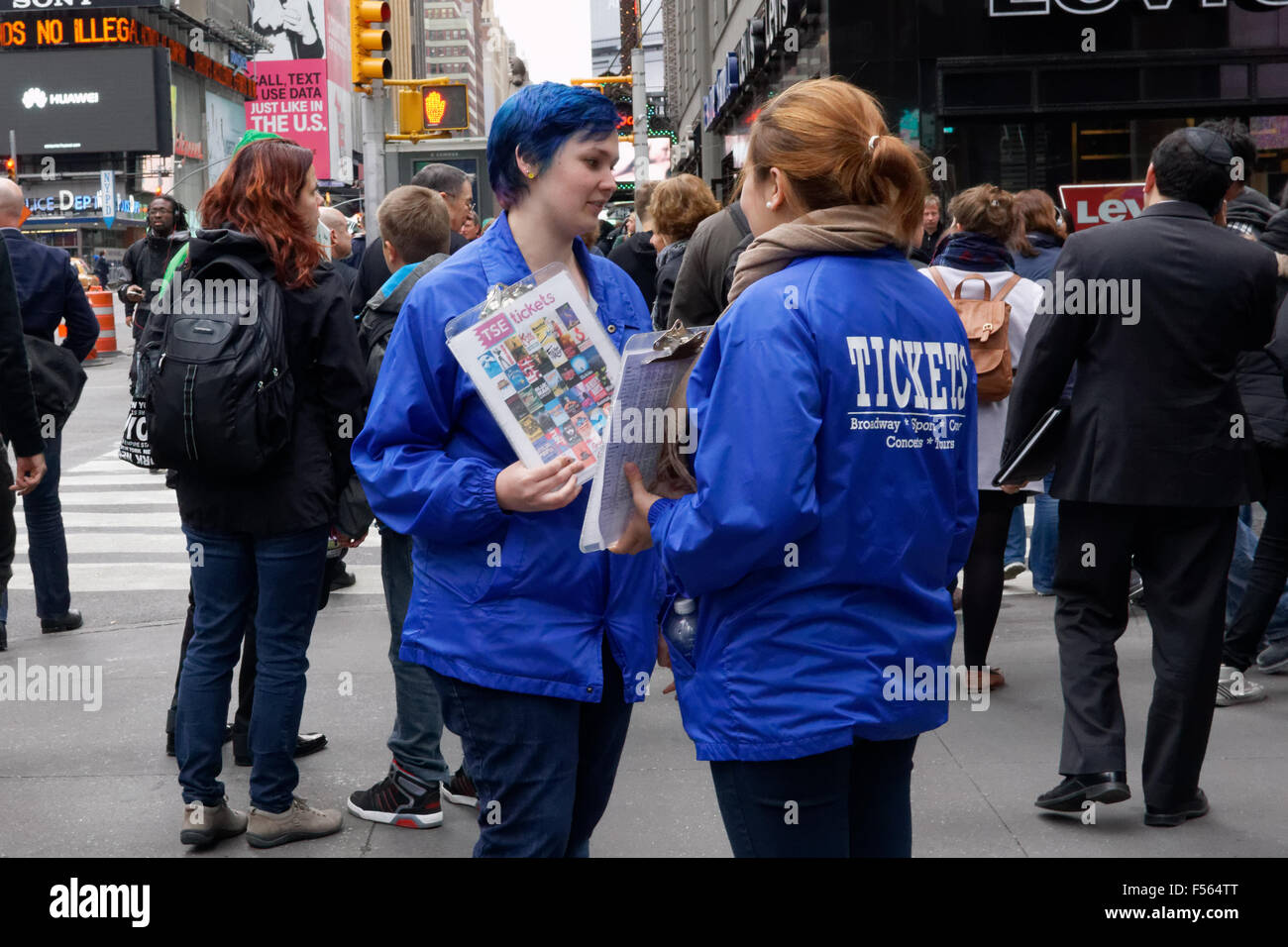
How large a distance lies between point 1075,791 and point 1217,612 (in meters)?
0.72

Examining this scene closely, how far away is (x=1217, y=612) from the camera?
4.25 meters

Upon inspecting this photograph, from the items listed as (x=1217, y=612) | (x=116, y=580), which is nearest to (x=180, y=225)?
(x=116, y=580)

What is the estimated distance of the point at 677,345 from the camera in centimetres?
242

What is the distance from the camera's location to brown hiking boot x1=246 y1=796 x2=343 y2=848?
14.1 feet

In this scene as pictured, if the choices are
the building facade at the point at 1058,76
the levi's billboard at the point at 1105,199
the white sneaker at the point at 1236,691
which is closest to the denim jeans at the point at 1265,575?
the white sneaker at the point at 1236,691

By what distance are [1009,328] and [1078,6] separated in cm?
981

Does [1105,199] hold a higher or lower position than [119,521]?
higher

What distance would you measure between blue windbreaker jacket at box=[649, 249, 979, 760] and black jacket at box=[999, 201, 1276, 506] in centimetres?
203

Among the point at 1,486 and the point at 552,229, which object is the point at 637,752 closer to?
the point at 1,486

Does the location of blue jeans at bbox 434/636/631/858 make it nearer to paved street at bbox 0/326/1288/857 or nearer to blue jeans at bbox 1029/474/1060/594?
paved street at bbox 0/326/1288/857

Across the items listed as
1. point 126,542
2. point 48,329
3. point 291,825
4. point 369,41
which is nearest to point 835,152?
point 291,825

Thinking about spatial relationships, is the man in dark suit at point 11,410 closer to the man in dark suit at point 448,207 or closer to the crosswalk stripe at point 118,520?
the man in dark suit at point 448,207
